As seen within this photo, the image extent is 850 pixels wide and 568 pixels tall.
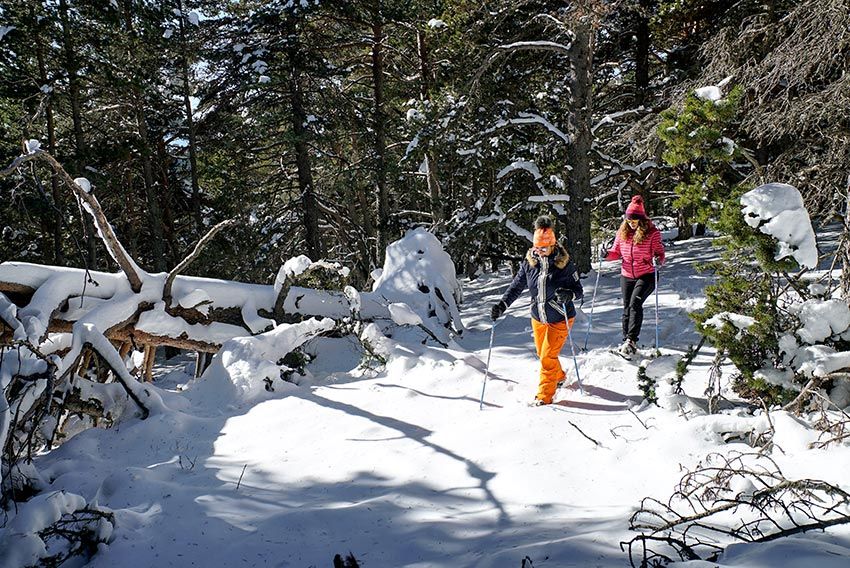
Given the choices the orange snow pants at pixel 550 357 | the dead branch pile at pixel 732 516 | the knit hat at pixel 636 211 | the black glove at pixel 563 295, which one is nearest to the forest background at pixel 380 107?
the knit hat at pixel 636 211

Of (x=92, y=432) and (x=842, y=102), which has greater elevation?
(x=842, y=102)

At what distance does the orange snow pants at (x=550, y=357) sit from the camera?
5.93 metres

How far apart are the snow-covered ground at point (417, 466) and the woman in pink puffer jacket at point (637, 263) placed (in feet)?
1.71

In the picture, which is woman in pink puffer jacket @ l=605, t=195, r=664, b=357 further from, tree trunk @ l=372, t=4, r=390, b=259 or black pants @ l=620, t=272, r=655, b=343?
tree trunk @ l=372, t=4, r=390, b=259

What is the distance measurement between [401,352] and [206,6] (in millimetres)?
14713

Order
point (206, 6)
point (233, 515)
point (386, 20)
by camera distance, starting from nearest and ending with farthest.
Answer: point (233, 515), point (386, 20), point (206, 6)

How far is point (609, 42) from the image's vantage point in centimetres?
1412

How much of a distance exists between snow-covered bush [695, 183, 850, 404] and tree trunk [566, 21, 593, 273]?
265 inches

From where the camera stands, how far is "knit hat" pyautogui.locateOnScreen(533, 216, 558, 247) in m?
6.03

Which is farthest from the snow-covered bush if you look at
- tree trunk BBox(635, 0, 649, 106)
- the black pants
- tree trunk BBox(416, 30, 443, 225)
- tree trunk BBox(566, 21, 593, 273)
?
tree trunk BBox(416, 30, 443, 225)

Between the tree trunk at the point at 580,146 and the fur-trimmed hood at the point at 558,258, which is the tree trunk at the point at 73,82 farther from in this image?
the tree trunk at the point at 580,146

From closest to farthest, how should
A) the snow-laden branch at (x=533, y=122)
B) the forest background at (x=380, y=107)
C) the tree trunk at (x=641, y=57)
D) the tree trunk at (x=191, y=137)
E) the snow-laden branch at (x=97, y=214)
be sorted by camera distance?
the snow-laden branch at (x=97, y=214) → the forest background at (x=380, y=107) → the snow-laden branch at (x=533, y=122) → the tree trunk at (x=641, y=57) → the tree trunk at (x=191, y=137)

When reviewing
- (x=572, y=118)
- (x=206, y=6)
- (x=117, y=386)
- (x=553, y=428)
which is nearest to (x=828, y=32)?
(x=553, y=428)

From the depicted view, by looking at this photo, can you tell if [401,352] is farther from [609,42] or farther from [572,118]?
[609,42]
